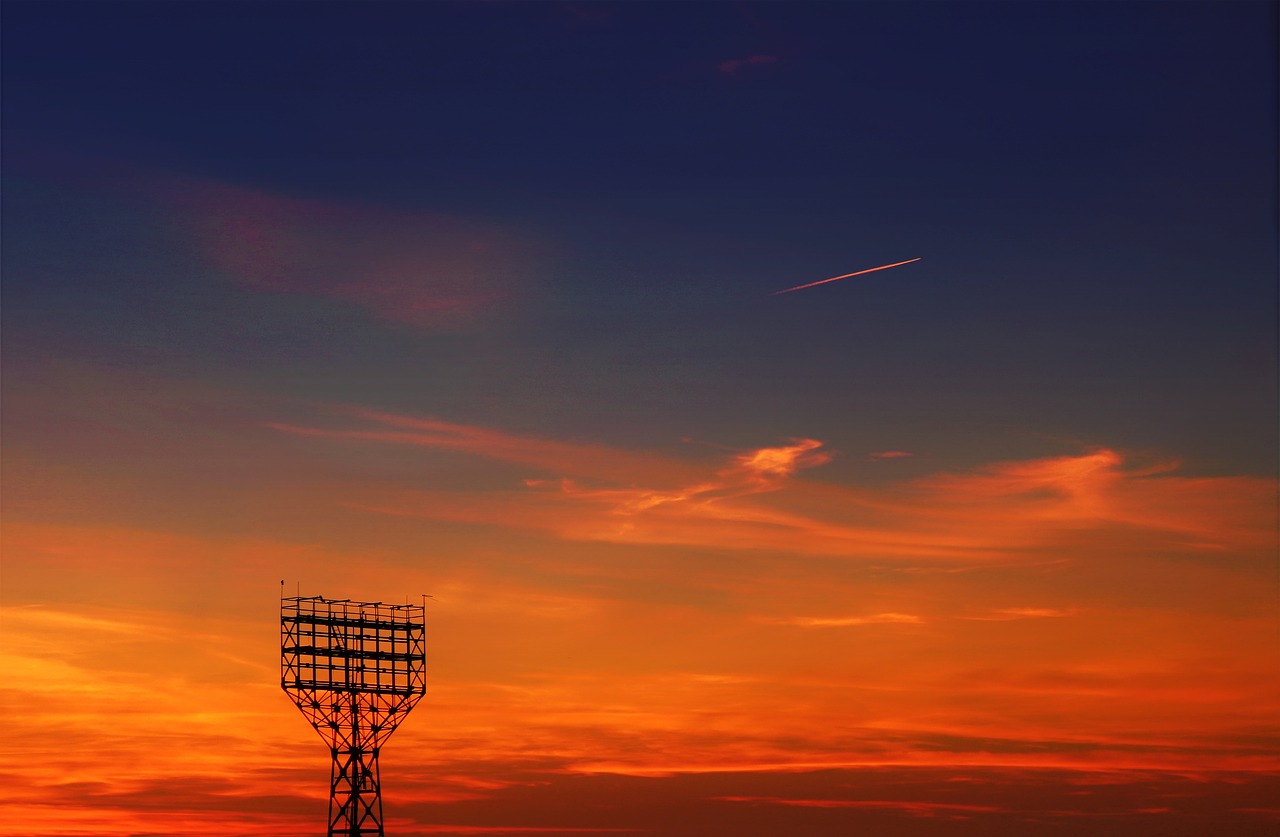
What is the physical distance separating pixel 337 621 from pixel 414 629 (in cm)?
563

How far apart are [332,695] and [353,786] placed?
17.3 ft

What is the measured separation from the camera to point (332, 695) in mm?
93688

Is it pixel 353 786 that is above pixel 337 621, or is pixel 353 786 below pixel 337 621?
below

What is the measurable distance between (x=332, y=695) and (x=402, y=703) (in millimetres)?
4665

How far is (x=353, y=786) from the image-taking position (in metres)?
92.7

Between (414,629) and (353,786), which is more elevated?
(414,629)

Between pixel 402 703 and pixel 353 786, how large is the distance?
5981mm

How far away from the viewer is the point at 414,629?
323ft

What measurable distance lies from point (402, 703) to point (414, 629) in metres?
4.53

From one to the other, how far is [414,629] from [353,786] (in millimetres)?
10273

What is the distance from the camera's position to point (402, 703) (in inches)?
3799
